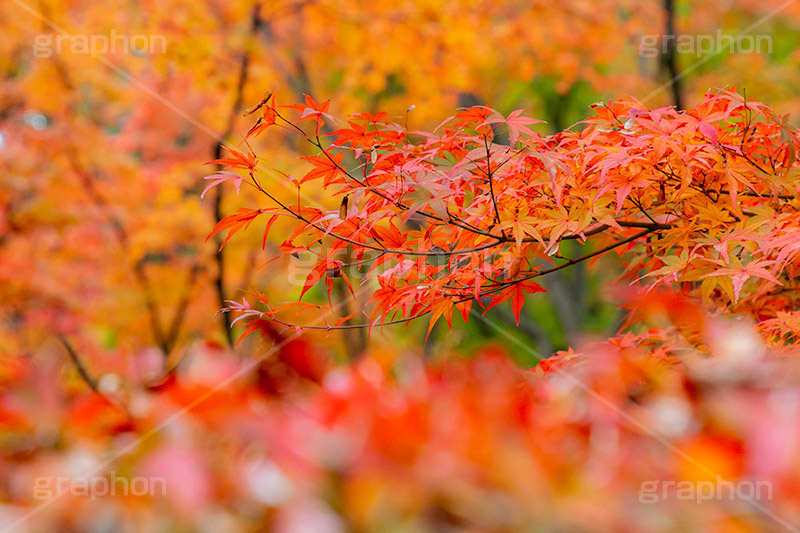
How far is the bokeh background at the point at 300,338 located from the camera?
1.61ft

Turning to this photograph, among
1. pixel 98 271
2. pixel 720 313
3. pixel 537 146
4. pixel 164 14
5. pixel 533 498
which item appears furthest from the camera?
pixel 98 271

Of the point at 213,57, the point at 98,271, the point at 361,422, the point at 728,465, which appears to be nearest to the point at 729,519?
the point at 728,465

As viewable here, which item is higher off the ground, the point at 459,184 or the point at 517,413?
the point at 459,184

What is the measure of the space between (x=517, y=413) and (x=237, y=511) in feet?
0.92

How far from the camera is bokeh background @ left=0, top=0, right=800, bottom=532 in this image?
0.49 metres

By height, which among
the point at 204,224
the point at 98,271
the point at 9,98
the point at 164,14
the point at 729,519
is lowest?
the point at 98,271

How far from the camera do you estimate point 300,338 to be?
2.33ft

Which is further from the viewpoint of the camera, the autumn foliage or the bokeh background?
the autumn foliage

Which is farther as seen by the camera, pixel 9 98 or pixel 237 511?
pixel 9 98

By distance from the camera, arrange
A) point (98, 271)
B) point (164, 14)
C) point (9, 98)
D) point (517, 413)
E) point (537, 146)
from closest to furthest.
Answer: point (517, 413)
point (537, 146)
point (164, 14)
point (9, 98)
point (98, 271)

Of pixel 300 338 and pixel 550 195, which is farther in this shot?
pixel 550 195

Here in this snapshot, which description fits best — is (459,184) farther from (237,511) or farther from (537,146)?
(237,511)

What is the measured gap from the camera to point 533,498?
48cm

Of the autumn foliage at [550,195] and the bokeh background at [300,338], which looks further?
the autumn foliage at [550,195]
